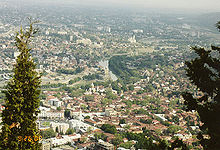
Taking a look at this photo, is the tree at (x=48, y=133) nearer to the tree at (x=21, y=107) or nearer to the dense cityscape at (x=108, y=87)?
the dense cityscape at (x=108, y=87)

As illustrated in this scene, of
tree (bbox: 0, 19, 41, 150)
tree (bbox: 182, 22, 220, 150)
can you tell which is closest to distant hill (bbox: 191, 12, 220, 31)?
tree (bbox: 182, 22, 220, 150)

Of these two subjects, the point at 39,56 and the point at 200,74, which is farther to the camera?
the point at 39,56

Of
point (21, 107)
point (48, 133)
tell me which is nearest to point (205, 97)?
point (21, 107)

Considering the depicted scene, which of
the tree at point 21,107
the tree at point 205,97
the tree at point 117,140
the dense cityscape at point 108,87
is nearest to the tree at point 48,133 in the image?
the dense cityscape at point 108,87

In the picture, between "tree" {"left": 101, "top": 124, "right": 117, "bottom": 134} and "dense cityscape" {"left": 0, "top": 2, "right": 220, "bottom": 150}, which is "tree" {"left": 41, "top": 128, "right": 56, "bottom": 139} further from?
"tree" {"left": 101, "top": 124, "right": 117, "bottom": 134}

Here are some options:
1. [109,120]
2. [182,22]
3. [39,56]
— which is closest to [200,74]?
[109,120]

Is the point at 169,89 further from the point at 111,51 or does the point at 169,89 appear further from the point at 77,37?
the point at 77,37

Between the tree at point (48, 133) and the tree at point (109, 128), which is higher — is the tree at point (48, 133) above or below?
above

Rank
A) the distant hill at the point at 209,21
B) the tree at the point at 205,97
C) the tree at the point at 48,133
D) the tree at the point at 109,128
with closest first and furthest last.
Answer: the tree at the point at 205,97 → the tree at the point at 48,133 → the tree at the point at 109,128 → the distant hill at the point at 209,21
